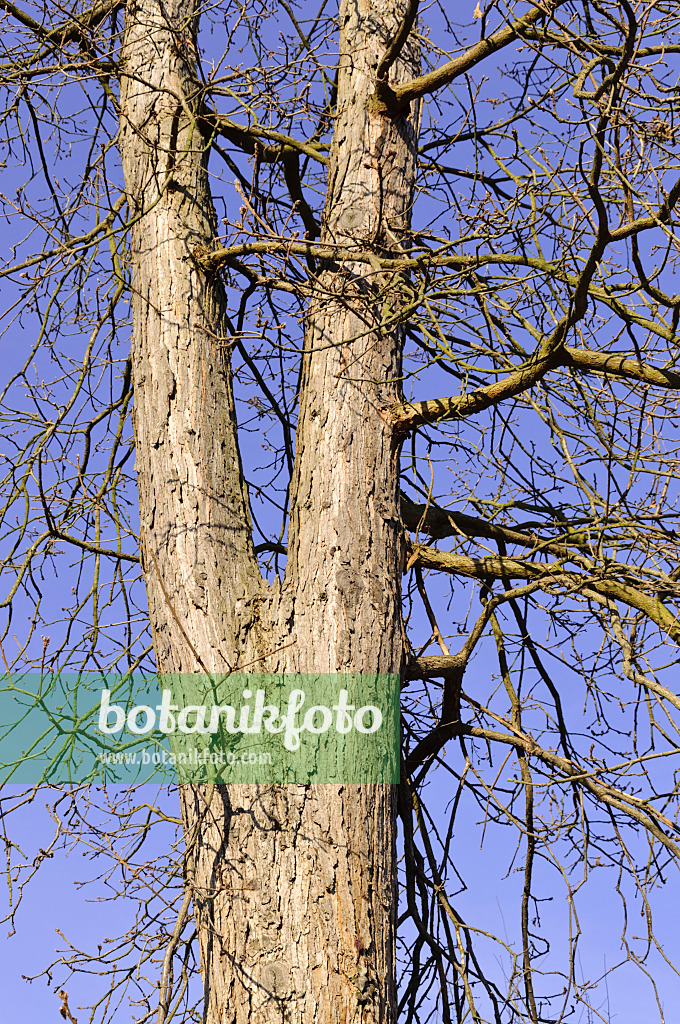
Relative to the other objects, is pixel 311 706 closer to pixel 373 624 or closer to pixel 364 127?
pixel 373 624

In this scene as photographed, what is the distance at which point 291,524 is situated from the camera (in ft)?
10.1

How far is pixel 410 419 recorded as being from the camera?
3158mm

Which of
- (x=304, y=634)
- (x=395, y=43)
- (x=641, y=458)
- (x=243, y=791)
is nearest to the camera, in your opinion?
(x=243, y=791)

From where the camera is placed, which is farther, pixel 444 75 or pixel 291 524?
pixel 444 75

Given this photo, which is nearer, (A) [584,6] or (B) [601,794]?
(B) [601,794]

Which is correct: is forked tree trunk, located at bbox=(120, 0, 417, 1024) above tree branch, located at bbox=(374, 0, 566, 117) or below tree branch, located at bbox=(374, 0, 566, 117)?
below

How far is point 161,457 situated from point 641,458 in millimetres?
1676

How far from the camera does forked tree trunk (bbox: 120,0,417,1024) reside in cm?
247

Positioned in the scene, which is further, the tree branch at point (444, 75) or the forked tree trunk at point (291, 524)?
the tree branch at point (444, 75)

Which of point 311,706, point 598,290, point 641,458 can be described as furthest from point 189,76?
point 311,706

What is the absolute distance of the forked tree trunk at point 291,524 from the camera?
247 centimetres

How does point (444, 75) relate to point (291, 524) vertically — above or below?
above

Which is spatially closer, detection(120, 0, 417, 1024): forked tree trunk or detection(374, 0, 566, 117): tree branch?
detection(120, 0, 417, 1024): forked tree trunk

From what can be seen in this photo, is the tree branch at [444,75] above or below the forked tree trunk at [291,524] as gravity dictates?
above
